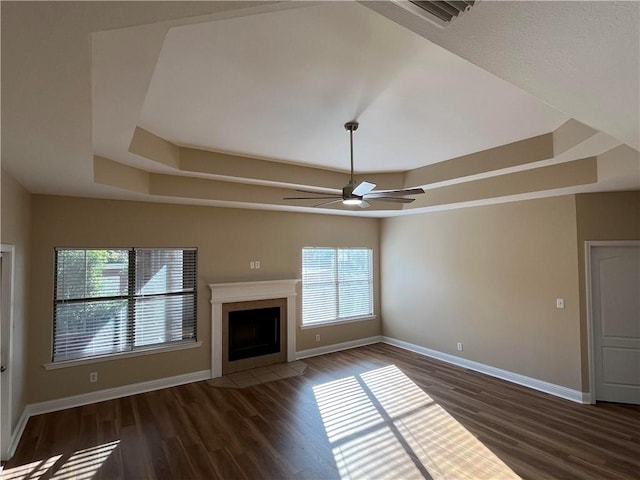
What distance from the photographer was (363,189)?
3152mm

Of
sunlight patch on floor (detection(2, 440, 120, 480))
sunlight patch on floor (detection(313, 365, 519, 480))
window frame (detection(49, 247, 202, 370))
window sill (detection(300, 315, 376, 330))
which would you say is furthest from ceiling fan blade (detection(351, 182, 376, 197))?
window sill (detection(300, 315, 376, 330))

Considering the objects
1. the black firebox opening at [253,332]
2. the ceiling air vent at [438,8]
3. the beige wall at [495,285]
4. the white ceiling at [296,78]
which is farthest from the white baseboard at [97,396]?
the ceiling air vent at [438,8]

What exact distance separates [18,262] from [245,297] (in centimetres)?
282

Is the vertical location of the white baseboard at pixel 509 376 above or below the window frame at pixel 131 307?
below

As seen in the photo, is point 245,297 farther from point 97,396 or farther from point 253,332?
point 97,396

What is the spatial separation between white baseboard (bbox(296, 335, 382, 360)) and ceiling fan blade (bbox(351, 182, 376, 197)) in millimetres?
3808

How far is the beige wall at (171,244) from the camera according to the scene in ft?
13.4

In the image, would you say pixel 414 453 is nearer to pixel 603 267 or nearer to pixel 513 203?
pixel 603 267

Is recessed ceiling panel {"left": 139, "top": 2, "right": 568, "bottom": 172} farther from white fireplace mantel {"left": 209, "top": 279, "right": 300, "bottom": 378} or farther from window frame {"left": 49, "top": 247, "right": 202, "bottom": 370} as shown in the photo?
white fireplace mantel {"left": 209, "top": 279, "right": 300, "bottom": 378}

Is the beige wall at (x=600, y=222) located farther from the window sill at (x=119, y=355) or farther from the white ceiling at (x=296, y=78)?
the window sill at (x=119, y=355)

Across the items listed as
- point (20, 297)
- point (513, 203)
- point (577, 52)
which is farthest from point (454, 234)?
point (20, 297)

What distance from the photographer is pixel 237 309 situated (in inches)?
213

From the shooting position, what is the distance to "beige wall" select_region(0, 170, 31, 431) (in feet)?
9.72

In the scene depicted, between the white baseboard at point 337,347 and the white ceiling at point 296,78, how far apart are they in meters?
3.68
